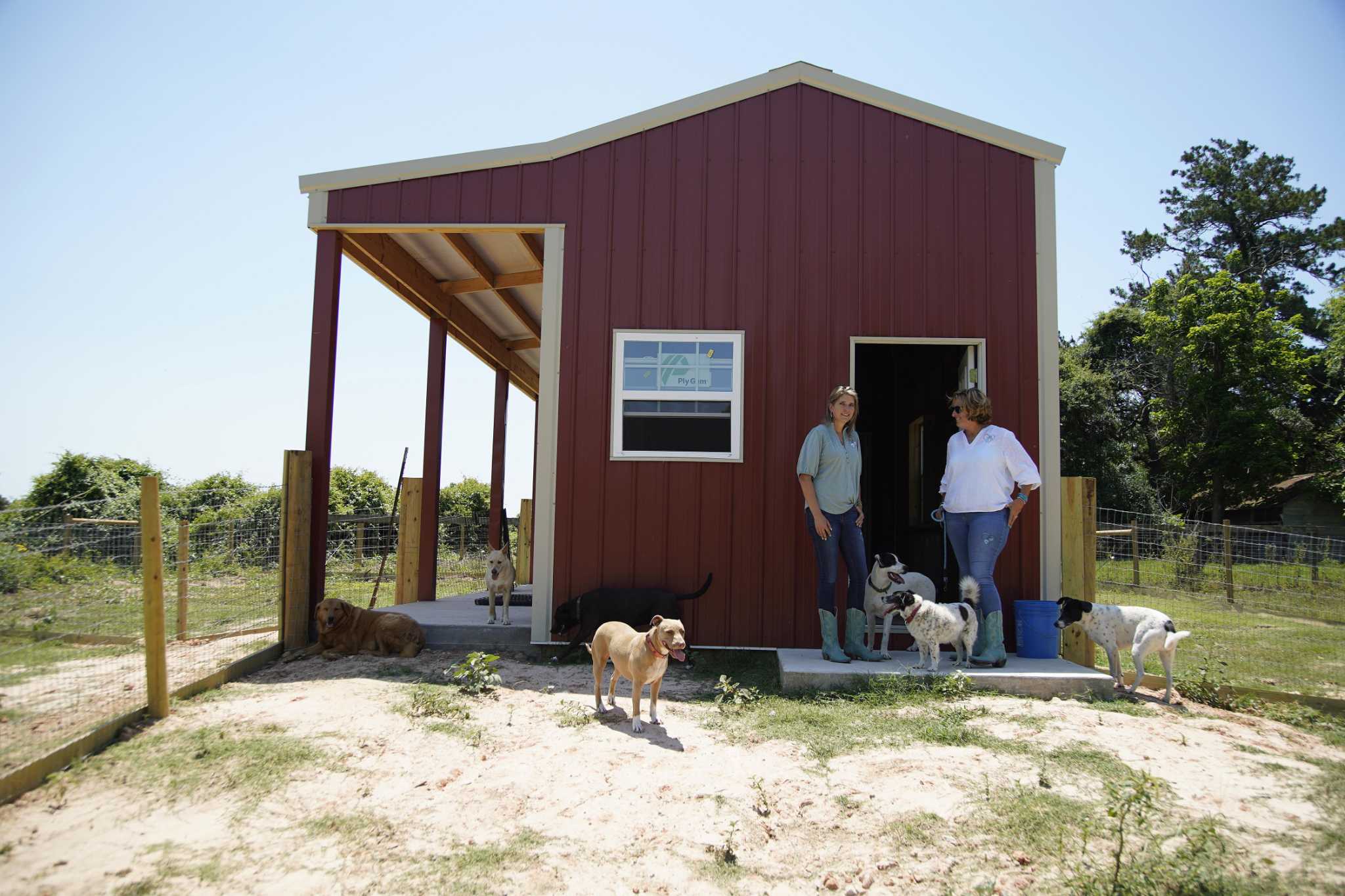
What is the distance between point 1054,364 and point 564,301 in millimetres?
3861

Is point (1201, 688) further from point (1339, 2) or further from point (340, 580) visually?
point (340, 580)

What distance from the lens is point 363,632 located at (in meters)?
6.20

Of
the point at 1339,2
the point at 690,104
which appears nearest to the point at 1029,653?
the point at 1339,2

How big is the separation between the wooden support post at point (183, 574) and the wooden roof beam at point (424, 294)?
2810 mm

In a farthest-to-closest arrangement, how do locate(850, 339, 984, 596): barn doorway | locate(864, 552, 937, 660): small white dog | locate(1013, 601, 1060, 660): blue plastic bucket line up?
1. locate(850, 339, 984, 596): barn doorway
2. locate(1013, 601, 1060, 660): blue plastic bucket
3. locate(864, 552, 937, 660): small white dog

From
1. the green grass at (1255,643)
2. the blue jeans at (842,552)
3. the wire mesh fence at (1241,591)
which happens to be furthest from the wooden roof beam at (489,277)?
the green grass at (1255,643)

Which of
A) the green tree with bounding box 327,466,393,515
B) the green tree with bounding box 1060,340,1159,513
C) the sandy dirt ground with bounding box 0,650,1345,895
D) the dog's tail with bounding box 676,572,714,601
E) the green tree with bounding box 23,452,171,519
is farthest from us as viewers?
the green tree with bounding box 1060,340,1159,513

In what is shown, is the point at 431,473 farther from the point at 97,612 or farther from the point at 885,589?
the point at 885,589

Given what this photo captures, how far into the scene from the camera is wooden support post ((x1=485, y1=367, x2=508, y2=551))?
1027 cm

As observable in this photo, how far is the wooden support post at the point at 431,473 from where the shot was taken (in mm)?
8805

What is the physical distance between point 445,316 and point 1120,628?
722 cm

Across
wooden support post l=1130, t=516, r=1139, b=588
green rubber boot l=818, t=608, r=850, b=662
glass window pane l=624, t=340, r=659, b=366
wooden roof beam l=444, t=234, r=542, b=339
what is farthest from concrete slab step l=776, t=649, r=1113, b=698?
wooden roof beam l=444, t=234, r=542, b=339

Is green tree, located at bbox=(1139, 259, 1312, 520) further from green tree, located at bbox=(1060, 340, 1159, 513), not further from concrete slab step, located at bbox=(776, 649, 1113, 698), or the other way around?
concrete slab step, located at bbox=(776, 649, 1113, 698)

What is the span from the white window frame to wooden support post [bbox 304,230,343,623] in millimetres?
Result: 2304
